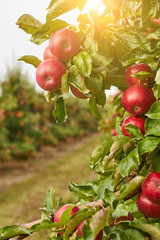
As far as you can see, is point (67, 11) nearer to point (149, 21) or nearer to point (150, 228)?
point (149, 21)

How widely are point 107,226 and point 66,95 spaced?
40cm

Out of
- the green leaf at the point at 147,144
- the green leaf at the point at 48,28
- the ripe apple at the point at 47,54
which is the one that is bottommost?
the green leaf at the point at 147,144

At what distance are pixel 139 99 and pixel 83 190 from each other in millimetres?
342

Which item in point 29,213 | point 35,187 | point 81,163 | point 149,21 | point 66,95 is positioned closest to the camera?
point 66,95

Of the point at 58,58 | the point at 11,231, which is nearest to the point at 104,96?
the point at 58,58

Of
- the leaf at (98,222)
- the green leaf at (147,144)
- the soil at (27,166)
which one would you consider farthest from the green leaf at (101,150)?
the soil at (27,166)

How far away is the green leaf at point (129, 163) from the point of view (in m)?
0.79

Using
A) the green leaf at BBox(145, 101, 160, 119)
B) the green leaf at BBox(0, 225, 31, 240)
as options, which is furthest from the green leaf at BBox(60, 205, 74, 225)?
the green leaf at BBox(145, 101, 160, 119)

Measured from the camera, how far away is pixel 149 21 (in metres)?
1.11

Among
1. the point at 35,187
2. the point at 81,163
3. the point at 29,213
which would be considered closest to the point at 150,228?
the point at 29,213

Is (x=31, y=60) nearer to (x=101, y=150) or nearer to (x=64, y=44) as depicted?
(x=64, y=44)

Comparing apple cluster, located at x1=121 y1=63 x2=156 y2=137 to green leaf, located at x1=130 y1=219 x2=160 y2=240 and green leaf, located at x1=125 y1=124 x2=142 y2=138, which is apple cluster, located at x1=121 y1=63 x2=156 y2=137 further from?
green leaf, located at x1=130 y1=219 x2=160 y2=240

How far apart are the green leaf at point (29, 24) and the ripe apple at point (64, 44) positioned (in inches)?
3.7

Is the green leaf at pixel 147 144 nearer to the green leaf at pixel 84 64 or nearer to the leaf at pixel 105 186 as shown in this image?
the leaf at pixel 105 186
